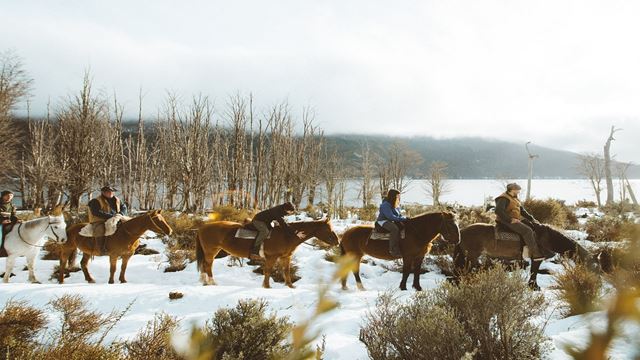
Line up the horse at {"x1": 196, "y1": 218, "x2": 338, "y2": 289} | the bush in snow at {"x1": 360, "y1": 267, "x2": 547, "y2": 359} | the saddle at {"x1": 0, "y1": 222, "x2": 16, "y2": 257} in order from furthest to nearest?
the saddle at {"x1": 0, "y1": 222, "x2": 16, "y2": 257}
the horse at {"x1": 196, "y1": 218, "x2": 338, "y2": 289}
the bush in snow at {"x1": 360, "y1": 267, "x2": 547, "y2": 359}

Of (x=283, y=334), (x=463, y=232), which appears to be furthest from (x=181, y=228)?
(x=283, y=334)

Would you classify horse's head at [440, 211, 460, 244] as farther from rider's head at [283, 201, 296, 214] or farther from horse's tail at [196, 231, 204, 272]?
horse's tail at [196, 231, 204, 272]

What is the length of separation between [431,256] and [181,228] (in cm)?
844

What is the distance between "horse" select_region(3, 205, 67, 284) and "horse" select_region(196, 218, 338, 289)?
10.4 ft

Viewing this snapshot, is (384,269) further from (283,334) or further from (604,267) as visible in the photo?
(283,334)

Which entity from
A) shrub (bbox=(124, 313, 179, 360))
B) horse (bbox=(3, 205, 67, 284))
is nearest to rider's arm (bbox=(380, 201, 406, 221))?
shrub (bbox=(124, 313, 179, 360))

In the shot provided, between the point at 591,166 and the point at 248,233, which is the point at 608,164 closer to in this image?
the point at 591,166

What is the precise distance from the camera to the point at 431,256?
1155 cm

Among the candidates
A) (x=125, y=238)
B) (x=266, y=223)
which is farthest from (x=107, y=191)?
(x=266, y=223)

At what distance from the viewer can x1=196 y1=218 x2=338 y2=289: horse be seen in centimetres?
830

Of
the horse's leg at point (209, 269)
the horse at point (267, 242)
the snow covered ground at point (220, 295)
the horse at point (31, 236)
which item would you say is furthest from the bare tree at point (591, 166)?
the horse at point (31, 236)

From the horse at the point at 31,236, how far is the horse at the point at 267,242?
317 cm

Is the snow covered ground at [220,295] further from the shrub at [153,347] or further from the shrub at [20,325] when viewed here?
the shrub at [20,325]

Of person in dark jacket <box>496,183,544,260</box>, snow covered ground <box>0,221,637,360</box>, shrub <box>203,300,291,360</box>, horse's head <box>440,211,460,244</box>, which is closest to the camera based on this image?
shrub <box>203,300,291,360</box>
